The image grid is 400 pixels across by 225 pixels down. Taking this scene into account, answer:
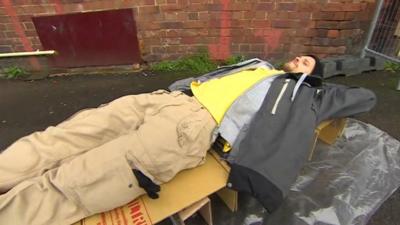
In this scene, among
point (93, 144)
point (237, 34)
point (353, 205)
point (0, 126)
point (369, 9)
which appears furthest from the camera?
point (237, 34)

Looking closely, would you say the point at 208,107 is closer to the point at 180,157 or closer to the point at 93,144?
the point at 180,157

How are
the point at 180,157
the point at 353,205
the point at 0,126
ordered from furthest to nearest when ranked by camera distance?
the point at 0,126, the point at 353,205, the point at 180,157

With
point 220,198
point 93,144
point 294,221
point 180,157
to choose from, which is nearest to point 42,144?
point 93,144

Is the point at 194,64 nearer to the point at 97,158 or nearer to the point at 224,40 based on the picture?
the point at 224,40

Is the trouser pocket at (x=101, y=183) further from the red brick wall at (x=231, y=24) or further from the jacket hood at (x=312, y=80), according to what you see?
the red brick wall at (x=231, y=24)

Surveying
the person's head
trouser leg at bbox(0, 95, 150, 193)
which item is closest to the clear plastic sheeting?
the person's head

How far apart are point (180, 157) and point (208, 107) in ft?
1.30

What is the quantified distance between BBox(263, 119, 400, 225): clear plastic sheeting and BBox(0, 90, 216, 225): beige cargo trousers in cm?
67

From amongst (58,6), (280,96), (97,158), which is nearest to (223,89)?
(280,96)

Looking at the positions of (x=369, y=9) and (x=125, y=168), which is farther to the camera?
(x=369, y=9)

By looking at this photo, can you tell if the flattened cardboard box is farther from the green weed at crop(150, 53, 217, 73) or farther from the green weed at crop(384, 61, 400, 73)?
the green weed at crop(384, 61, 400, 73)

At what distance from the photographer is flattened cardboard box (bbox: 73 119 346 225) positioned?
1.39 m

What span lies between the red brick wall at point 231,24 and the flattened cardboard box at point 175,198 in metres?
1.63

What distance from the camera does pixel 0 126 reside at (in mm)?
2580
